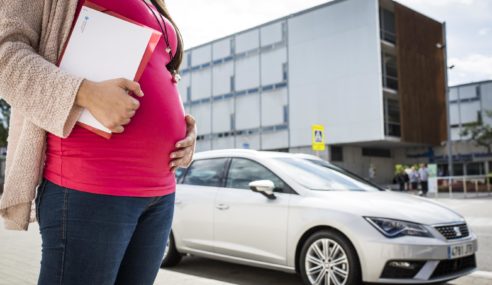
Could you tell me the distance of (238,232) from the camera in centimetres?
525

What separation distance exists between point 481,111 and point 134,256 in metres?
47.0

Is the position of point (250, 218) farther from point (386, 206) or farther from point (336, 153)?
point (336, 153)

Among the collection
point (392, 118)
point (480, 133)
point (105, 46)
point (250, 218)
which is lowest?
point (250, 218)

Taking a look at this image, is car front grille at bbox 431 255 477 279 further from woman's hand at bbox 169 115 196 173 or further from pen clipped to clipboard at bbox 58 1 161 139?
pen clipped to clipboard at bbox 58 1 161 139

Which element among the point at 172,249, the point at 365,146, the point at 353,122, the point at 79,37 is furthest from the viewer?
the point at 365,146

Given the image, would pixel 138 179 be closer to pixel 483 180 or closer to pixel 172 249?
pixel 172 249

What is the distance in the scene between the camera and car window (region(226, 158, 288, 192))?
212 inches

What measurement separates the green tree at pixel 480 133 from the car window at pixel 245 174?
35.2 metres

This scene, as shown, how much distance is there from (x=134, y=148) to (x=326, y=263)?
11.5 ft

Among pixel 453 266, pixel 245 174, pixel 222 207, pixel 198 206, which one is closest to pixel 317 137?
pixel 245 174

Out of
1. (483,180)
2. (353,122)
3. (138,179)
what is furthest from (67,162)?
(353,122)

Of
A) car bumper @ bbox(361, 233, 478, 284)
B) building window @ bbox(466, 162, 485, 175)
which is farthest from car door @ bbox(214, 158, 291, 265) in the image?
building window @ bbox(466, 162, 485, 175)

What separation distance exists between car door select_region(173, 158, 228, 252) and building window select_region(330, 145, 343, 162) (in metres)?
27.6

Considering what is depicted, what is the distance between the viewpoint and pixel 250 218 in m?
5.14
